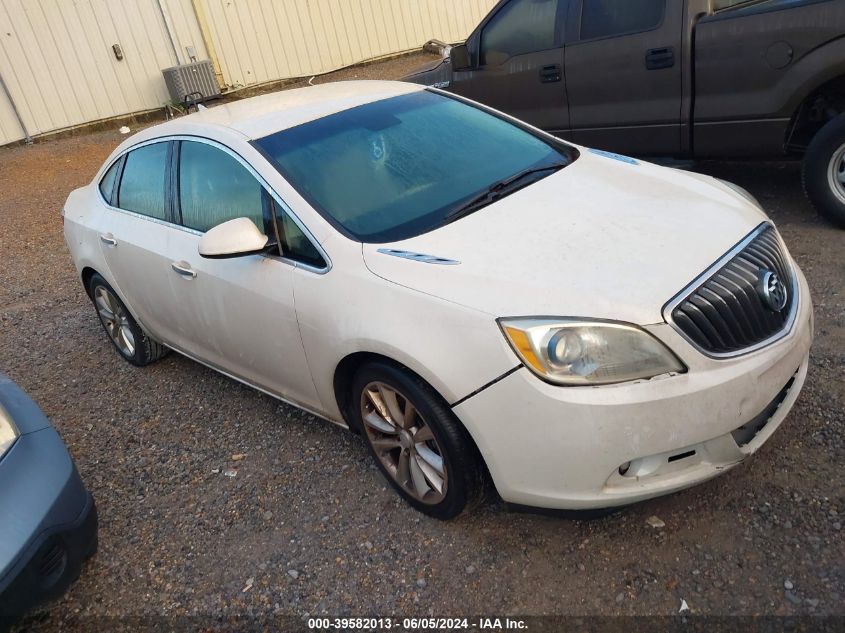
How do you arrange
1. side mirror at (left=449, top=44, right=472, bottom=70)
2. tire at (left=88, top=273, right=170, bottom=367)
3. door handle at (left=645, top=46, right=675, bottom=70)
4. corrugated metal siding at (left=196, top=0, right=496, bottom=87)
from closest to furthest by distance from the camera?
1. tire at (left=88, top=273, right=170, bottom=367)
2. door handle at (left=645, top=46, right=675, bottom=70)
3. side mirror at (left=449, top=44, right=472, bottom=70)
4. corrugated metal siding at (left=196, top=0, right=496, bottom=87)

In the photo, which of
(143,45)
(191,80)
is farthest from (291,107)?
(143,45)

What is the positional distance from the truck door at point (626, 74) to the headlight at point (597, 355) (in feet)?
10.7

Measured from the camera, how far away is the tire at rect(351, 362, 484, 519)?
8.68 ft

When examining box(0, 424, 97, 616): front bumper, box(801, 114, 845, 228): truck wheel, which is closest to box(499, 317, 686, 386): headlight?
box(0, 424, 97, 616): front bumper

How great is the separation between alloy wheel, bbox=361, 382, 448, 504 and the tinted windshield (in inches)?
25.2

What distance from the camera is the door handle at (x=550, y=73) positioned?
5648 mm

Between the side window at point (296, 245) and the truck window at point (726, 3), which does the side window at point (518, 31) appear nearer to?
the truck window at point (726, 3)

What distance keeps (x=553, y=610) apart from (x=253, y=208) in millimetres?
2053

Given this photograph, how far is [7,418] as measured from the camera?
2.85 metres

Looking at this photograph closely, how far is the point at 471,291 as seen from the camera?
2.55 m

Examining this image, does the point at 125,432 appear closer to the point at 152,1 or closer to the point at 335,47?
the point at 152,1

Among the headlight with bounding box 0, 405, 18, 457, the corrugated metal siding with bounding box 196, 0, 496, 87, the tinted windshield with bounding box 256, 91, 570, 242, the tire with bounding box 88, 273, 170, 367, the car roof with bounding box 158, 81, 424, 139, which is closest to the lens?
the headlight with bounding box 0, 405, 18, 457

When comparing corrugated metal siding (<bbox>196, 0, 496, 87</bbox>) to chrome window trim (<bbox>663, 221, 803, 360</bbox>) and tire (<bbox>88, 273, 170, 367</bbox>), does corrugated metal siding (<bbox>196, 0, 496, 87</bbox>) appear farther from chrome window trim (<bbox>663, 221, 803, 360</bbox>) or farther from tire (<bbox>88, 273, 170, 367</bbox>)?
chrome window trim (<bbox>663, 221, 803, 360</bbox>)

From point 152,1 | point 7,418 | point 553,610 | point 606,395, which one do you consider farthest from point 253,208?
point 152,1
